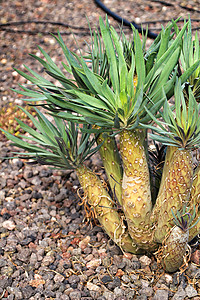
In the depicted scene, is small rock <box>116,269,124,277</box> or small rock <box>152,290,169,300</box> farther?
small rock <box>116,269,124,277</box>

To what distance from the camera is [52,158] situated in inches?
60.2

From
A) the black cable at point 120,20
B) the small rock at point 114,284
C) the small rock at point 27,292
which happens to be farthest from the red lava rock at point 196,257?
the black cable at point 120,20

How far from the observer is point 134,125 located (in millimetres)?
1225

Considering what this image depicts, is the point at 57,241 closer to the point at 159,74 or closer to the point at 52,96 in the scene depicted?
the point at 52,96

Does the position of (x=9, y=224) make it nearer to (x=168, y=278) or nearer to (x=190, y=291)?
(x=168, y=278)

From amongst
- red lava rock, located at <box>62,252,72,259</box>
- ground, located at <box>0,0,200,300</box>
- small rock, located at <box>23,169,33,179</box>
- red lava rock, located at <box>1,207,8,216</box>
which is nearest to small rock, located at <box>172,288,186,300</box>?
Result: ground, located at <box>0,0,200,300</box>

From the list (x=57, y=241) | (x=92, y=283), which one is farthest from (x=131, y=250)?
(x=57, y=241)

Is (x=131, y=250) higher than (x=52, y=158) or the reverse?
the reverse

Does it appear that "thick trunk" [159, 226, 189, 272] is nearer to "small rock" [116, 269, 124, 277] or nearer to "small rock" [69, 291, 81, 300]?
"small rock" [116, 269, 124, 277]

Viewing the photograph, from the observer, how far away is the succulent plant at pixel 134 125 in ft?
4.00

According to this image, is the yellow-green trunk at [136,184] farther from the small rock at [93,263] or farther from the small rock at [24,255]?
the small rock at [24,255]

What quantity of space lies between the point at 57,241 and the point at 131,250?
395 millimetres

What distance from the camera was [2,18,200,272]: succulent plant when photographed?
1.22 metres

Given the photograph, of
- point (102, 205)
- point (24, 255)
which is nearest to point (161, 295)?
point (102, 205)
